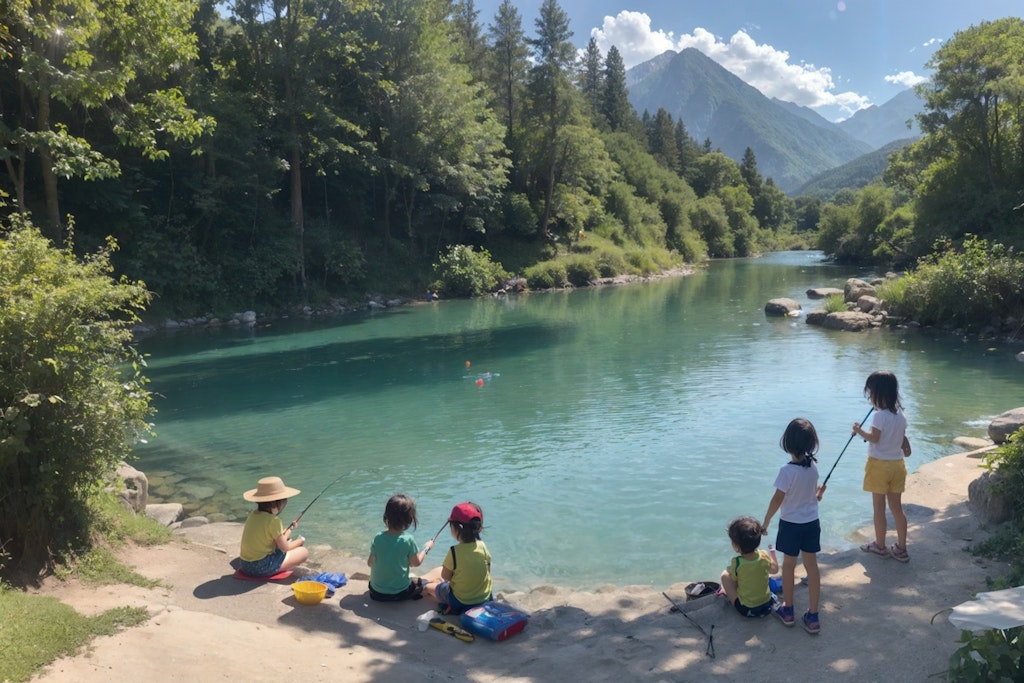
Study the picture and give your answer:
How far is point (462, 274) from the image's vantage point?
122ft

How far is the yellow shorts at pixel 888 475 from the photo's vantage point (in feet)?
19.4

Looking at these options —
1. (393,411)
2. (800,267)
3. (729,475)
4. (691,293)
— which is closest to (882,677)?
(729,475)

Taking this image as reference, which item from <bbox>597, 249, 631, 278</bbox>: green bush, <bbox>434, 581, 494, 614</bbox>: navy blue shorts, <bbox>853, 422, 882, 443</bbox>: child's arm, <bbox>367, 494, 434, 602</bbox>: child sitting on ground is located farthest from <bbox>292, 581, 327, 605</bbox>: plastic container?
<bbox>597, 249, 631, 278</bbox>: green bush

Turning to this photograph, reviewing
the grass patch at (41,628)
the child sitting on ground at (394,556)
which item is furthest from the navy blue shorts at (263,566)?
the grass patch at (41,628)

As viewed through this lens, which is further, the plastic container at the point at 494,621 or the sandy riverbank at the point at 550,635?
the plastic container at the point at 494,621

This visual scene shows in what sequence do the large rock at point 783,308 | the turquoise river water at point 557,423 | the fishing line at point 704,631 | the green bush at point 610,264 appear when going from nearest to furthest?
1. the fishing line at point 704,631
2. the turquoise river water at point 557,423
3. the large rock at point 783,308
4. the green bush at point 610,264

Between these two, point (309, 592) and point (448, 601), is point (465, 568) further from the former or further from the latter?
point (309, 592)

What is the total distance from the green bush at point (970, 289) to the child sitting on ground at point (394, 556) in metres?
20.8

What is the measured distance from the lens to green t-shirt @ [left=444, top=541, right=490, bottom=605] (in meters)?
5.54

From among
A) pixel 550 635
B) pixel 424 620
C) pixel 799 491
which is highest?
pixel 799 491

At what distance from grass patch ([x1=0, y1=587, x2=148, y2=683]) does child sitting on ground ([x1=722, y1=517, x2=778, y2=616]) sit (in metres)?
4.36

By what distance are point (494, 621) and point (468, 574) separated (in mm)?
440

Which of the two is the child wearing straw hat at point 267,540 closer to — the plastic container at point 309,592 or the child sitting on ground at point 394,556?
the plastic container at point 309,592

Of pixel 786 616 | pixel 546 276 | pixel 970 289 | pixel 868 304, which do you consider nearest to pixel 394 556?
pixel 786 616
